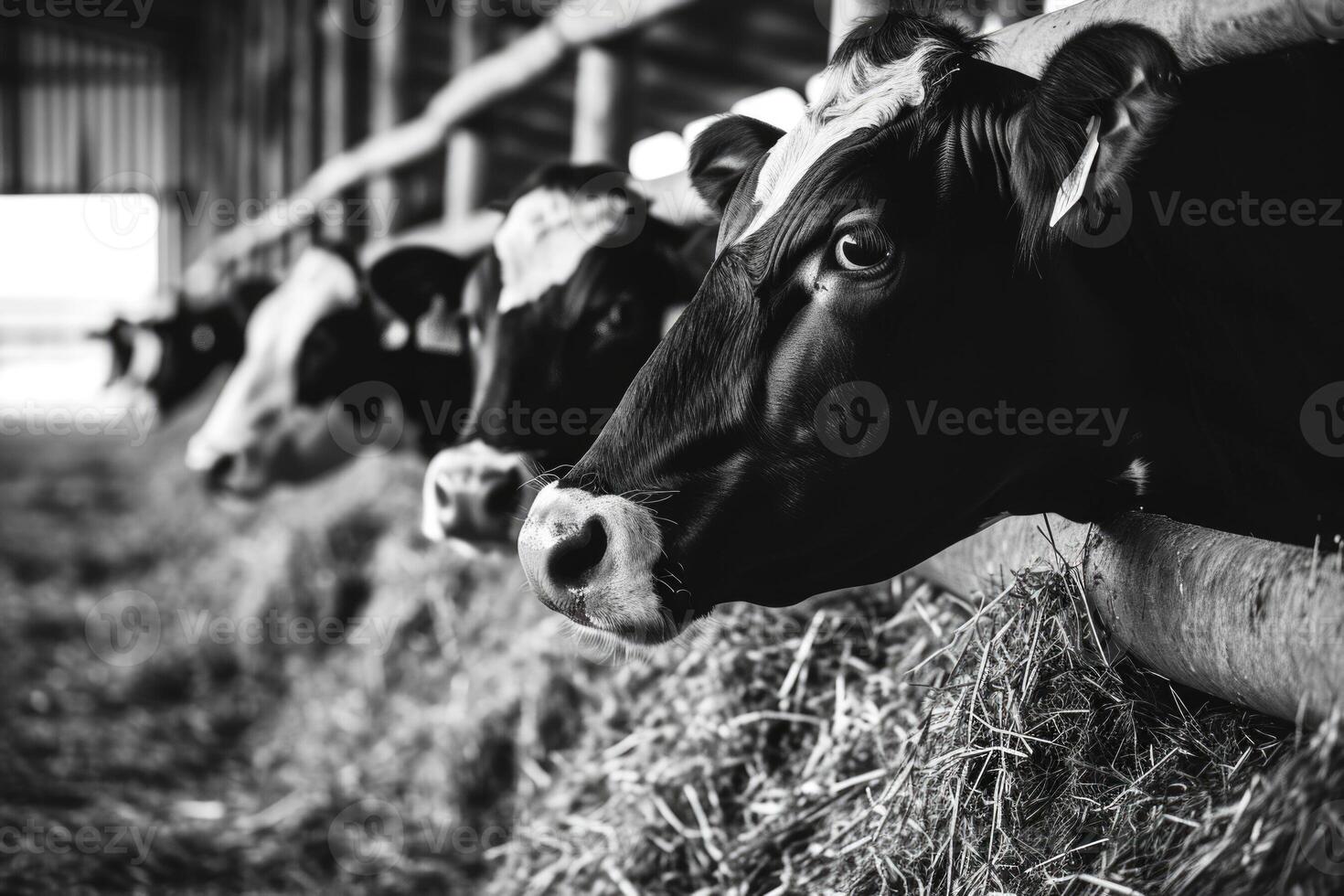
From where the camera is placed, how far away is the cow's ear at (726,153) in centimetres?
175

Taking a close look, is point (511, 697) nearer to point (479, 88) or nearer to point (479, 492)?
point (479, 492)

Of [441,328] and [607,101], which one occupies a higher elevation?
[607,101]

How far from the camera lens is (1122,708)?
1408 mm

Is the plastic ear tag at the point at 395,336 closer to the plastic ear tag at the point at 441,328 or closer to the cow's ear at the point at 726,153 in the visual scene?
the plastic ear tag at the point at 441,328

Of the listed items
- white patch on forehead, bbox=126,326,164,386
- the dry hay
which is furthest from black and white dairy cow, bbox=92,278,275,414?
the dry hay

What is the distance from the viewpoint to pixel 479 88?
→ 408 cm

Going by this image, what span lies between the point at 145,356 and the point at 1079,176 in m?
5.63

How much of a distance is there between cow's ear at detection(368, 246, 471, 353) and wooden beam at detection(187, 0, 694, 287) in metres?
0.76

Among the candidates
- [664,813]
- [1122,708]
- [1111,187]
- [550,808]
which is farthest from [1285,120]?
[550,808]

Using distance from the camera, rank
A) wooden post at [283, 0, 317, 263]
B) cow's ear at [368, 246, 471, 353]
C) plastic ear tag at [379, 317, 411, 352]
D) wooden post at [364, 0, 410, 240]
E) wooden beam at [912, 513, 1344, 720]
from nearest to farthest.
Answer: wooden beam at [912, 513, 1344, 720] < cow's ear at [368, 246, 471, 353] < plastic ear tag at [379, 317, 411, 352] < wooden post at [364, 0, 410, 240] < wooden post at [283, 0, 317, 263]

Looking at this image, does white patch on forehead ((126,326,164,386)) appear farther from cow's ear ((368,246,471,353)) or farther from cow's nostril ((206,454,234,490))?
cow's ear ((368,246,471,353))

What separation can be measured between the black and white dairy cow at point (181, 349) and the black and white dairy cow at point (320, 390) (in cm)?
189

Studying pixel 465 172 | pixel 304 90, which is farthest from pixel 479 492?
pixel 304 90

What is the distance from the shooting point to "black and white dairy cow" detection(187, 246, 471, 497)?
11.9 ft
